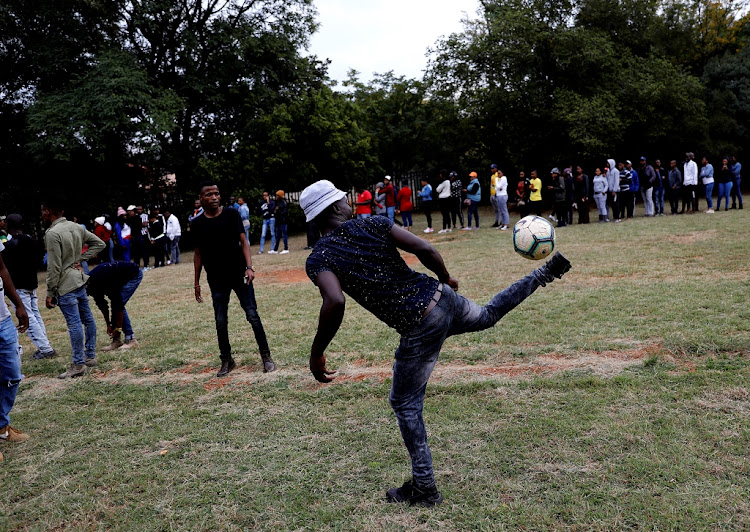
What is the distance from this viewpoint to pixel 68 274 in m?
6.85

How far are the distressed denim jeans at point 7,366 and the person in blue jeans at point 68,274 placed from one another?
1.82 meters

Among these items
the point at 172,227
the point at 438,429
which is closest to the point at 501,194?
the point at 172,227

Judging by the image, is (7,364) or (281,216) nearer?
(7,364)

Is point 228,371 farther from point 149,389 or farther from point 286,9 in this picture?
point 286,9

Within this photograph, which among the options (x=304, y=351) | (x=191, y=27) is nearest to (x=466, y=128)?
(x=191, y=27)

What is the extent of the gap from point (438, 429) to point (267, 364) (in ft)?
8.61

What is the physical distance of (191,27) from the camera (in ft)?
79.4

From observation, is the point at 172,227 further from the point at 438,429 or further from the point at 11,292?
the point at 438,429

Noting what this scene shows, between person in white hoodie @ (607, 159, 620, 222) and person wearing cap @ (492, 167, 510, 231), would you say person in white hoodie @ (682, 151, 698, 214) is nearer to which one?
person in white hoodie @ (607, 159, 620, 222)

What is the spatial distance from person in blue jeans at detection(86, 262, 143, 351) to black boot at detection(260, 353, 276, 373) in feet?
8.73

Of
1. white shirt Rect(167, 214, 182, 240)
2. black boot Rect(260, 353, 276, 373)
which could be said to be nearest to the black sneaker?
black boot Rect(260, 353, 276, 373)

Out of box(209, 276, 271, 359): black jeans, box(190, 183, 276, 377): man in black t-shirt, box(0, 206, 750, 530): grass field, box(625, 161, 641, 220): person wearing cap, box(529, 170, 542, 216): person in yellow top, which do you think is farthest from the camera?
box(625, 161, 641, 220): person wearing cap

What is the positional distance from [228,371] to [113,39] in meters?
20.9

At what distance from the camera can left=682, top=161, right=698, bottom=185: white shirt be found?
57.7ft
